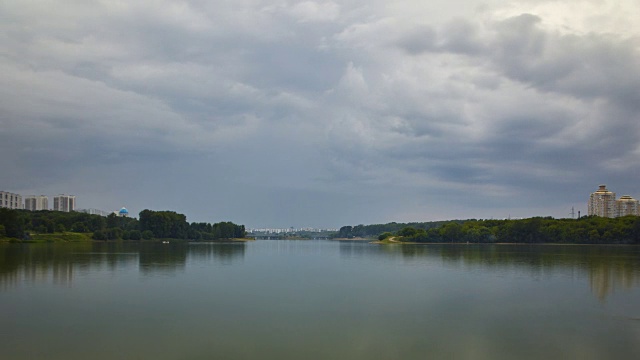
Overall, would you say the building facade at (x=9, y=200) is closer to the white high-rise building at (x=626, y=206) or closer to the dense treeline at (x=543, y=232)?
the dense treeline at (x=543, y=232)

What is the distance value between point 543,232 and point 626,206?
88.7m

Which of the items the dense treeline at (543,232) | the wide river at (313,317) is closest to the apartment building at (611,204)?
the dense treeline at (543,232)

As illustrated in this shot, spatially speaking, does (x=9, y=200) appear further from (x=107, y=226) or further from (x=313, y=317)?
(x=313, y=317)

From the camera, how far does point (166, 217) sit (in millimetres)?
136500

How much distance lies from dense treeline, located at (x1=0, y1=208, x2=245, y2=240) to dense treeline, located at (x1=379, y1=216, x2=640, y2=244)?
2599 inches

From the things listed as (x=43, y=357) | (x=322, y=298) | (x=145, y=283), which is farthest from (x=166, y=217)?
(x=43, y=357)

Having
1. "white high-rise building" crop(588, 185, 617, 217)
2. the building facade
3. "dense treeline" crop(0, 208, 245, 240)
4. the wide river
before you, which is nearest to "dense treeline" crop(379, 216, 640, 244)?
"dense treeline" crop(0, 208, 245, 240)

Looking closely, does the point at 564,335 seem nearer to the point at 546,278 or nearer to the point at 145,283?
the point at 546,278

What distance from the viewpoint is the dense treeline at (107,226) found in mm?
83875

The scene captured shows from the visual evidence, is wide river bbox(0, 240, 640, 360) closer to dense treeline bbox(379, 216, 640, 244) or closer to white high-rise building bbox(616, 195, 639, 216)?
dense treeline bbox(379, 216, 640, 244)

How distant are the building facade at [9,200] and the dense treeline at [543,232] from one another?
378ft

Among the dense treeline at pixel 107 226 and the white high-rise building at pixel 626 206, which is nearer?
the dense treeline at pixel 107 226

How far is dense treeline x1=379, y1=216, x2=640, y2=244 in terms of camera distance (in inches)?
4417

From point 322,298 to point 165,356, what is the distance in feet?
40.6
